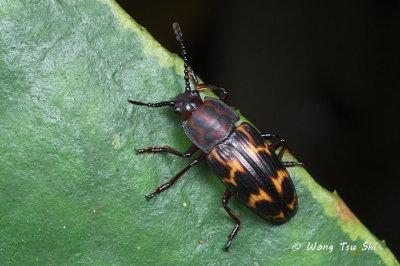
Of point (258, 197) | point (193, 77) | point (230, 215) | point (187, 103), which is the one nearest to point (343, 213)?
point (258, 197)

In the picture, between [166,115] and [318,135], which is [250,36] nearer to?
[318,135]

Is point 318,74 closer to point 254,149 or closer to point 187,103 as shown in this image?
point 254,149

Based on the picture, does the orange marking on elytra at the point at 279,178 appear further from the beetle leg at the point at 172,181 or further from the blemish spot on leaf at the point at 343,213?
the beetle leg at the point at 172,181

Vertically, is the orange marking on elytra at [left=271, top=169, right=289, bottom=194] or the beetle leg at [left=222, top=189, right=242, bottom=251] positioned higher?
the orange marking on elytra at [left=271, top=169, right=289, bottom=194]

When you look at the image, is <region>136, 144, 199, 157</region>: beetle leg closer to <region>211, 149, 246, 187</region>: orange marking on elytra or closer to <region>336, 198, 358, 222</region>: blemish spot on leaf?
<region>211, 149, 246, 187</region>: orange marking on elytra

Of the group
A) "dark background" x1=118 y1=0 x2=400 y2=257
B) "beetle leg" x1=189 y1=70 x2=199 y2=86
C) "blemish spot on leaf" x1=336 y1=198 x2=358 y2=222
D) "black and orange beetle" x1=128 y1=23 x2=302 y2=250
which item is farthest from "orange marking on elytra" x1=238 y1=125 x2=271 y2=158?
"dark background" x1=118 y1=0 x2=400 y2=257

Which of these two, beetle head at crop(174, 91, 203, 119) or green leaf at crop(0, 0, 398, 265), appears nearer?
green leaf at crop(0, 0, 398, 265)

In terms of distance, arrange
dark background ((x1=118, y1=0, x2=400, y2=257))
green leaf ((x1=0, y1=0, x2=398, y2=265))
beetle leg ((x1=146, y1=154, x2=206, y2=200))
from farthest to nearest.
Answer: dark background ((x1=118, y1=0, x2=400, y2=257))
beetle leg ((x1=146, y1=154, x2=206, y2=200))
green leaf ((x1=0, y1=0, x2=398, y2=265))
